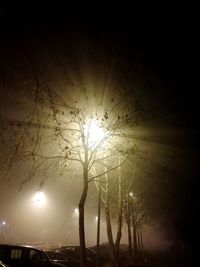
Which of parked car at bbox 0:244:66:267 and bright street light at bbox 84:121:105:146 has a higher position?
bright street light at bbox 84:121:105:146

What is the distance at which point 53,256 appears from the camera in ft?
73.3

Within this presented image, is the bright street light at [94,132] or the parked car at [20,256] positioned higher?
the bright street light at [94,132]

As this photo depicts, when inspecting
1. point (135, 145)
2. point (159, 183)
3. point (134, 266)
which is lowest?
point (134, 266)

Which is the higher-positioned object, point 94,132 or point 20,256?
point 94,132

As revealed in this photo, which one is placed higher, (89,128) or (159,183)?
(159,183)

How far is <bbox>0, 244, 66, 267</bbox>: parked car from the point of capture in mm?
14883

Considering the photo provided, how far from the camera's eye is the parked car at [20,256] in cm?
1488

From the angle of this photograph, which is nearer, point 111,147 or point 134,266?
point 111,147

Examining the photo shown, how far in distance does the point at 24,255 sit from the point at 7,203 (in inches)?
2301

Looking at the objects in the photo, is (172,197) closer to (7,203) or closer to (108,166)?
(108,166)

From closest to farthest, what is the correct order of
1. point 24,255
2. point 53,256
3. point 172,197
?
point 24,255, point 53,256, point 172,197

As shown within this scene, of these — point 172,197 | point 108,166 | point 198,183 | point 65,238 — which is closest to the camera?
point 108,166

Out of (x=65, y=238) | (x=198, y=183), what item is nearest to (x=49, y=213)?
(x=65, y=238)

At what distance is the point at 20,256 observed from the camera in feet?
49.6
